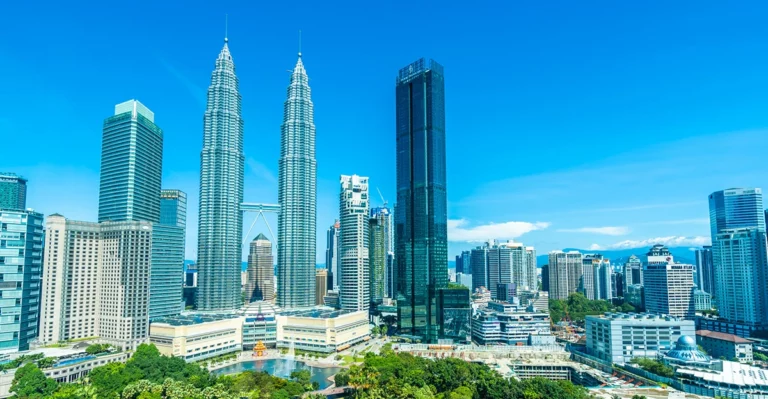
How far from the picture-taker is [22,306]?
85.0 m

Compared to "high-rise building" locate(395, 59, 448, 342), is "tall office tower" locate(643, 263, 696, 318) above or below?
below

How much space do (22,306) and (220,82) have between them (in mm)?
84357

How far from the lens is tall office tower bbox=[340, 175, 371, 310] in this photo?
142m

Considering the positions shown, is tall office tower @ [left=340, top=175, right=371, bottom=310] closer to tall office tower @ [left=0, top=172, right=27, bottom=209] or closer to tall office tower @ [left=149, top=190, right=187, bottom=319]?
tall office tower @ [left=149, top=190, right=187, bottom=319]

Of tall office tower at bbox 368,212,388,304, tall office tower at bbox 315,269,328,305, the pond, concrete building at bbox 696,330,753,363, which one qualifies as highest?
tall office tower at bbox 368,212,388,304

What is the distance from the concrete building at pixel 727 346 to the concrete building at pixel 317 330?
81.3 meters

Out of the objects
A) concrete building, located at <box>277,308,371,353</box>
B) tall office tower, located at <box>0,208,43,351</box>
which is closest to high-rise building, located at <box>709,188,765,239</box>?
concrete building, located at <box>277,308,371,353</box>

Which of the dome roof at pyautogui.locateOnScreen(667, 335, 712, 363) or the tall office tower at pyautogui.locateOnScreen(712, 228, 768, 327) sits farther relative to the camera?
the tall office tower at pyautogui.locateOnScreen(712, 228, 768, 327)

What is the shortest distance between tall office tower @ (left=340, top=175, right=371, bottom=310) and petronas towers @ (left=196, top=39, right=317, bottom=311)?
446 inches

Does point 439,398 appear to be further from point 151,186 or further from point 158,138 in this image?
point 158,138

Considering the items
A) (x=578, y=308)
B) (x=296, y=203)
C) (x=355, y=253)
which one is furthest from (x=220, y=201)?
(x=578, y=308)

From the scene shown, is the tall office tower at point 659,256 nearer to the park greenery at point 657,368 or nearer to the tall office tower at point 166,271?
the park greenery at point 657,368

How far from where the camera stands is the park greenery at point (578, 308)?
15475 cm

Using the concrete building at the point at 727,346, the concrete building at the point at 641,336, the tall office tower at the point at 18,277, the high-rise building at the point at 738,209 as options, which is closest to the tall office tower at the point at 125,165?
the tall office tower at the point at 18,277
